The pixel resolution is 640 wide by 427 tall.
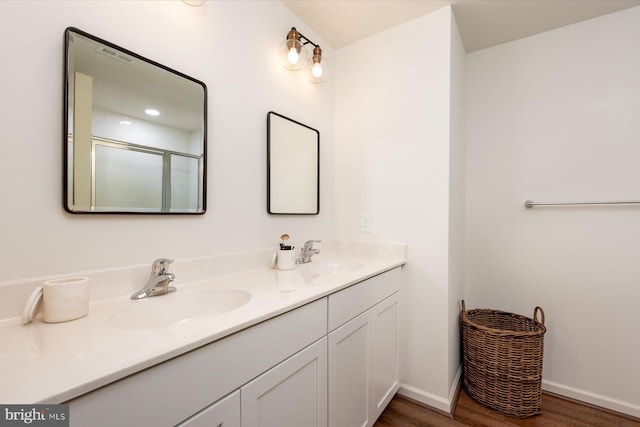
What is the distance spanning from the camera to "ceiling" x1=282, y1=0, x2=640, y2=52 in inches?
64.7

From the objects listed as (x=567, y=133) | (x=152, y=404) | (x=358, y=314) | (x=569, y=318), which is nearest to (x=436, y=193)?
(x=358, y=314)

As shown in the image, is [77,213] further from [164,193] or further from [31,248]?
[164,193]

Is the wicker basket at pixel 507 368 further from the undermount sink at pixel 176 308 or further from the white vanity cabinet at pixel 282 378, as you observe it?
Answer: the undermount sink at pixel 176 308

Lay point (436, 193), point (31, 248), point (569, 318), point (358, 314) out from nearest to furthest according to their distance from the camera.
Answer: point (31, 248), point (358, 314), point (436, 193), point (569, 318)

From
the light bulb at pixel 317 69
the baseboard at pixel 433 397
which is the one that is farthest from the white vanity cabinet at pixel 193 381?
the light bulb at pixel 317 69

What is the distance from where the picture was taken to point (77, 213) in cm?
90

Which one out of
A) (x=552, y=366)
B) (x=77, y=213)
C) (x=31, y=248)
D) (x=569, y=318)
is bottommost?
(x=552, y=366)

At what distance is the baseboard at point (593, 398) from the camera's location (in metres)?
1.63

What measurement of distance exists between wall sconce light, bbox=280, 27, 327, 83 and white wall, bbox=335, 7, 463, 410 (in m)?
0.33

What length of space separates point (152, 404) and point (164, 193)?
761 mm

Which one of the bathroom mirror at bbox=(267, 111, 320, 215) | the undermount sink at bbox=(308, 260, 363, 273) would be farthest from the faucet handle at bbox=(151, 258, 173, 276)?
the undermount sink at bbox=(308, 260, 363, 273)

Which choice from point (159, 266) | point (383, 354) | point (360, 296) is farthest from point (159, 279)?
point (383, 354)

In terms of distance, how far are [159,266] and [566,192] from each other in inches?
92.3

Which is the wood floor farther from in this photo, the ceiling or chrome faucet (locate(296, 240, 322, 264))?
the ceiling
